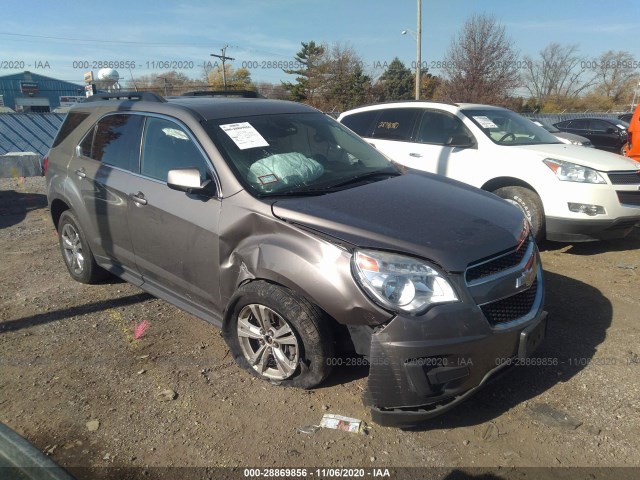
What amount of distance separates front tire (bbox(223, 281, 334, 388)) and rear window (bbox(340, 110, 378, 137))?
487 cm

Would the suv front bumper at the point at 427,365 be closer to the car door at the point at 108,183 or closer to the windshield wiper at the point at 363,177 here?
the windshield wiper at the point at 363,177

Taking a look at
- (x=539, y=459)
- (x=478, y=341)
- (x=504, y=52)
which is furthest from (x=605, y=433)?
(x=504, y=52)

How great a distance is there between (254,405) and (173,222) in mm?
1386

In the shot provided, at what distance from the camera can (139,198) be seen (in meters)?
3.76

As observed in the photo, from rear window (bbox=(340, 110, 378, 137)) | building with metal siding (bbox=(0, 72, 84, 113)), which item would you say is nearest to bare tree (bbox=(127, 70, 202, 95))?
building with metal siding (bbox=(0, 72, 84, 113))

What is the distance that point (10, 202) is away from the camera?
374 inches

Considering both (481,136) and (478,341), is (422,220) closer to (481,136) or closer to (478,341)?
(478,341)

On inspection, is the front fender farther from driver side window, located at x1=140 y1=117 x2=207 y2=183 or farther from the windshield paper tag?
driver side window, located at x1=140 y1=117 x2=207 y2=183

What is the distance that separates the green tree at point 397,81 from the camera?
163 feet

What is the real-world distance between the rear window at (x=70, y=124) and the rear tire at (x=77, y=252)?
0.78 m

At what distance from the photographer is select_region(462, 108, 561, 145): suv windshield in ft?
20.8

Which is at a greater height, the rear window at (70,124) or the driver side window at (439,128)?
the rear window at (70,124)

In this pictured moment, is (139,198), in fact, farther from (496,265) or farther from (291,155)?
(496,265)

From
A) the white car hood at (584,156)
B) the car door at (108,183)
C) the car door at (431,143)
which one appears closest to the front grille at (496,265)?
the car door at (108,183)
